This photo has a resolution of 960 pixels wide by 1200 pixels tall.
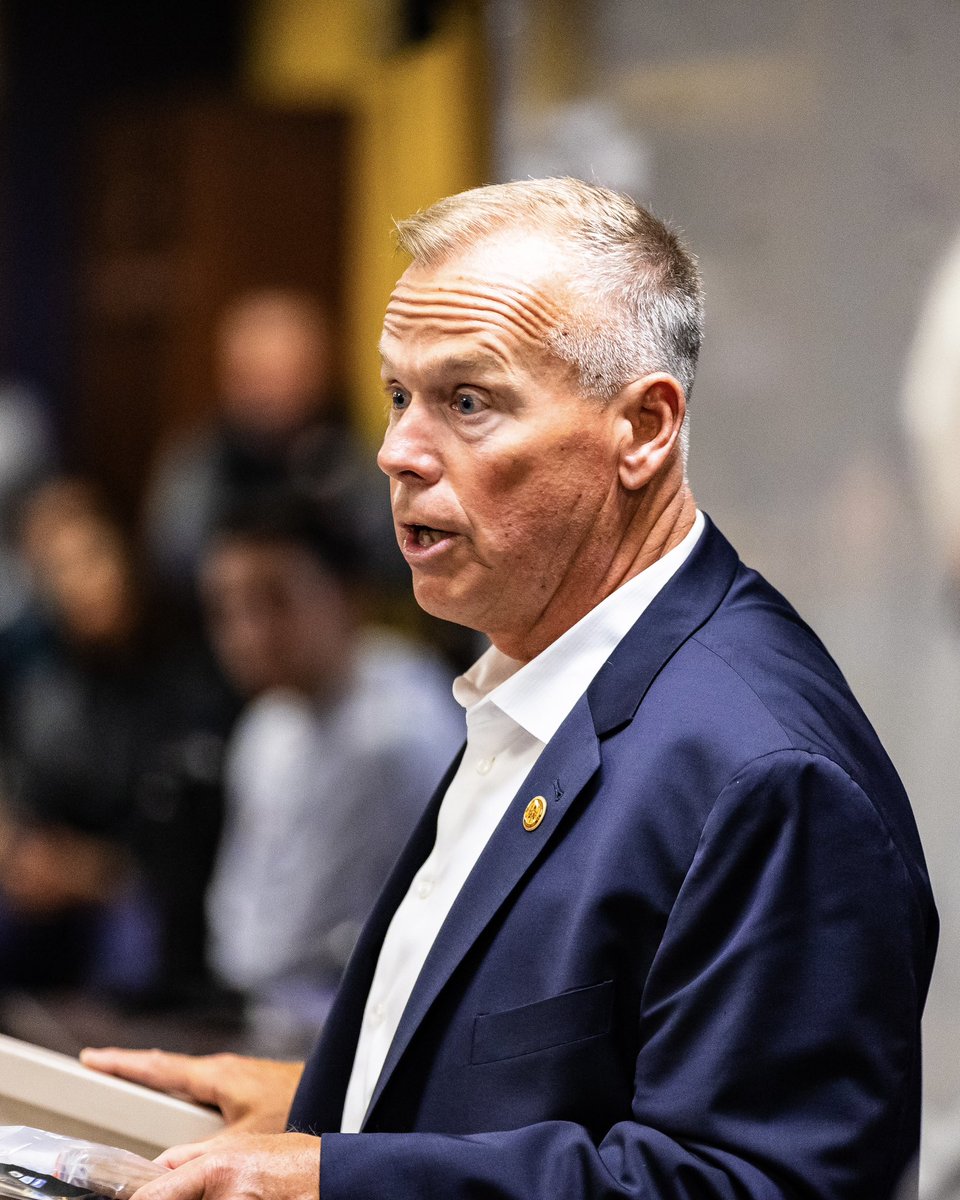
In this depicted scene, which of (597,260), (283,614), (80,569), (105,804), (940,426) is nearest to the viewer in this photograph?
(597,260)

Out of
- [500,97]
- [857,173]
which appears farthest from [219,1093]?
[500,97]

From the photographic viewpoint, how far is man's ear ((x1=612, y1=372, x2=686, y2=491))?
1456mm

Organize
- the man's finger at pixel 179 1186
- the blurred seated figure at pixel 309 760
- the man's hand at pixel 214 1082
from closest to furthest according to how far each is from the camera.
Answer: the man's finger at pixel 179 1186, the man's hand at pixel 214 1082, the blurred seated figure at pixel 309 760

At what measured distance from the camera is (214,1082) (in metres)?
1.66

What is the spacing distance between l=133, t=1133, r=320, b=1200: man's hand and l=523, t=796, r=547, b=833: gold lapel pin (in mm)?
300

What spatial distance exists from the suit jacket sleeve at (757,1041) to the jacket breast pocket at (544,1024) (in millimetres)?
38

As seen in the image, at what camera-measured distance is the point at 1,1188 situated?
4.23ft

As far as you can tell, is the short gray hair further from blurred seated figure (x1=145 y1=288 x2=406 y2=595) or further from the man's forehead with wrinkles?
blurred seated figure (x1=145 y1=288 x2=406 y2=595)

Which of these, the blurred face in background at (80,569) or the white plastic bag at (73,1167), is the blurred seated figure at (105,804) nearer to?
the blurred face in background at (80,569)

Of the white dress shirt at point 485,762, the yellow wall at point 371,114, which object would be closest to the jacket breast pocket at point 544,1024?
the white dress shirt at point 485,762

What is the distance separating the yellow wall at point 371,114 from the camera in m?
5.12

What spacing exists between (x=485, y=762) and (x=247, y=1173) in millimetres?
474

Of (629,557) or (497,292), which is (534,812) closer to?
(629,557)

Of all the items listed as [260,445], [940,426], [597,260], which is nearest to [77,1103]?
[597,260]
